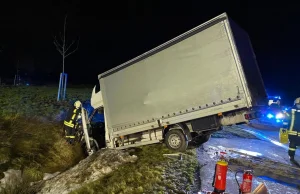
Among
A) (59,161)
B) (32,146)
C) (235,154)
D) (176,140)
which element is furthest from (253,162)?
(32,146)

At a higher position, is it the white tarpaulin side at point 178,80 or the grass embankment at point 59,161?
the white tarpaulin side at point 178,80

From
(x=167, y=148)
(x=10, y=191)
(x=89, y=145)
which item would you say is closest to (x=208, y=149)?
(x=167, y=148)

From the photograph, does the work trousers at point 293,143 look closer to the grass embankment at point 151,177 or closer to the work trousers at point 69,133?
the grass embankment at point 151,177

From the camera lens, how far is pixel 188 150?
6867 millimetres

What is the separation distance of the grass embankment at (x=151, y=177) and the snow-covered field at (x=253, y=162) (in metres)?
0.35

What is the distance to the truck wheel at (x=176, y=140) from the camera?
636cm

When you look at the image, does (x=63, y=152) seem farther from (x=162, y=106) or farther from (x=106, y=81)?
(x=162, y=106)

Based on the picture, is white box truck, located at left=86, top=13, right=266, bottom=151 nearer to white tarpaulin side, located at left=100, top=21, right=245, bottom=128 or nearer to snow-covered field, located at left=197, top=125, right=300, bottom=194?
white tarpaulin side, located at left=100, top=21, right=245, bottom=128

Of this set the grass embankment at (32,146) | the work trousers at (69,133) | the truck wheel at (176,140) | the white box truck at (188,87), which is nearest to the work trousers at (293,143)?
the white box truck at (188,87)

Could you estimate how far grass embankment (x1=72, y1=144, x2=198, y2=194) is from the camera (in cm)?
475

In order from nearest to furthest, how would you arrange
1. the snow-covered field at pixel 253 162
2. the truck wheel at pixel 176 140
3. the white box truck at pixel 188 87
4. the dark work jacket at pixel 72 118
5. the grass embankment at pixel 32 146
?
the snow-covered field at pixel 253 162
the white box truck at pixel 188 87
the grass embankment at pixel 32 146
the truck wheel at pixel 176 140
the dark work jacket at pixel 72 118

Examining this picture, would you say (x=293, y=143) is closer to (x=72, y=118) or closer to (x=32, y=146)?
(x=72, y=118)

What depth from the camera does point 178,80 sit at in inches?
236

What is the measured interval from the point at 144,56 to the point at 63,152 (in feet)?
11.7
